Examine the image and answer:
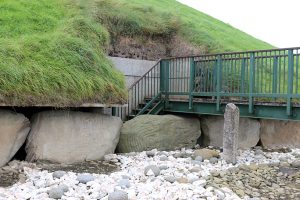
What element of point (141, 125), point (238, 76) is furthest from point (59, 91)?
point (238, 76)

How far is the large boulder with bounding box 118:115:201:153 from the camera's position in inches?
429

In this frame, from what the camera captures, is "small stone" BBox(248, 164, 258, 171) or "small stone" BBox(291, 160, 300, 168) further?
"small stone" BBox(291, 160, 300, 168)

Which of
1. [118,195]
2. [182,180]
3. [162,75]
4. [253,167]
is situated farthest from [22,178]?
[162,75]

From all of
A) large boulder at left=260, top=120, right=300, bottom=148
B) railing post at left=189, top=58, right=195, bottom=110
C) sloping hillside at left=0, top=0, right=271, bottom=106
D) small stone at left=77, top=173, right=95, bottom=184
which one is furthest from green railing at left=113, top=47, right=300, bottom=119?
small stone at left=77, top=173, right=95, bottom=184

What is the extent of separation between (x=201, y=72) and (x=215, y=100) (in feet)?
3.23

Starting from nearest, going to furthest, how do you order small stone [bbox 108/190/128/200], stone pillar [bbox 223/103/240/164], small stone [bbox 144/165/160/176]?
small stone [bbox 108/190/128/200], small stone [bbox 144/165/160/176], stone pillar [bbox 223/103/240/164]

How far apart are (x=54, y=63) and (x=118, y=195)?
12.4 feet

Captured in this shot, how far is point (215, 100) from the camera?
11477 millimetres

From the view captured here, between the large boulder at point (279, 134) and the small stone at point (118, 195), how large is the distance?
22.9ft

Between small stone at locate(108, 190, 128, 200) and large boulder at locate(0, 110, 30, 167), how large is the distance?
9.54 ft

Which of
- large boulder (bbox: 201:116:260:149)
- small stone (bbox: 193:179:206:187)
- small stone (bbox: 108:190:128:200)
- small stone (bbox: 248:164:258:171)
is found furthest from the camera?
large boulder (bbox: 201:116:260:149)

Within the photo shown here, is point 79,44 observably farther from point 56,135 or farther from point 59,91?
point 56,135

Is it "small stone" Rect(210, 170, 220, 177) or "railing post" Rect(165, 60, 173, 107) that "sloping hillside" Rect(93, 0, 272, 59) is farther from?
"small stone" Rect(210, 170, 220, 177)

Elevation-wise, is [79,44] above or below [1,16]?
below
